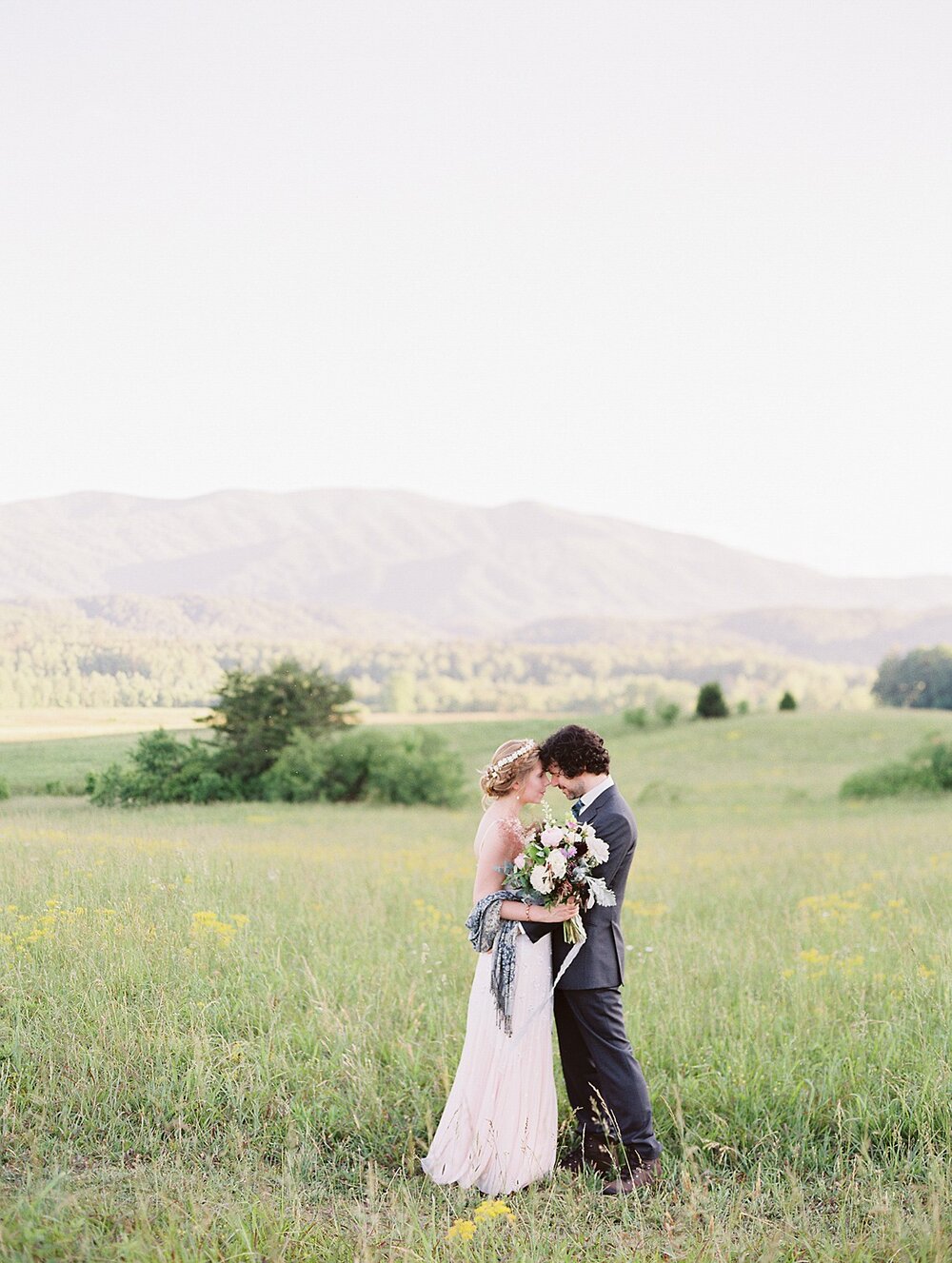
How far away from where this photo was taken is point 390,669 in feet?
132

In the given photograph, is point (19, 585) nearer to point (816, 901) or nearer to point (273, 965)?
point (273, 965)

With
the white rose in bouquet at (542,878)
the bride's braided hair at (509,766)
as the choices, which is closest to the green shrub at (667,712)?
the bride's braided hair at (509,766)

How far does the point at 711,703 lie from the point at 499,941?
5333cm

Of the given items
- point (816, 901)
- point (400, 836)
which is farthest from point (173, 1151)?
point (400, 836)

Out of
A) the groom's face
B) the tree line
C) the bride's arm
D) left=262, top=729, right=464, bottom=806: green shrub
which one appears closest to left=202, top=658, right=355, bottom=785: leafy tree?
the tree line

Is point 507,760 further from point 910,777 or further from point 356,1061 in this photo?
point 910,777

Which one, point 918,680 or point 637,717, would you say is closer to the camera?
point 637,717

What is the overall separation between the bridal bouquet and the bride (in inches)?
6.0

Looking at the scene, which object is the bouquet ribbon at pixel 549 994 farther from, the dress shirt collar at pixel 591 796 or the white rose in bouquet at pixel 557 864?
the dress shirt collar at pixel 591 796

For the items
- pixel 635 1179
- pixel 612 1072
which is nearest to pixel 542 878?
pixel 612 1072

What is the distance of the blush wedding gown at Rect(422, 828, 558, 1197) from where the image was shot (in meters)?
5.29

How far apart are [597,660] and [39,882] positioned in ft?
191

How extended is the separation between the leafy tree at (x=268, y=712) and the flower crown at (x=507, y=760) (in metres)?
9.51

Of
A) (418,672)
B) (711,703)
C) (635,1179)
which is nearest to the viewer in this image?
(635,1179)
